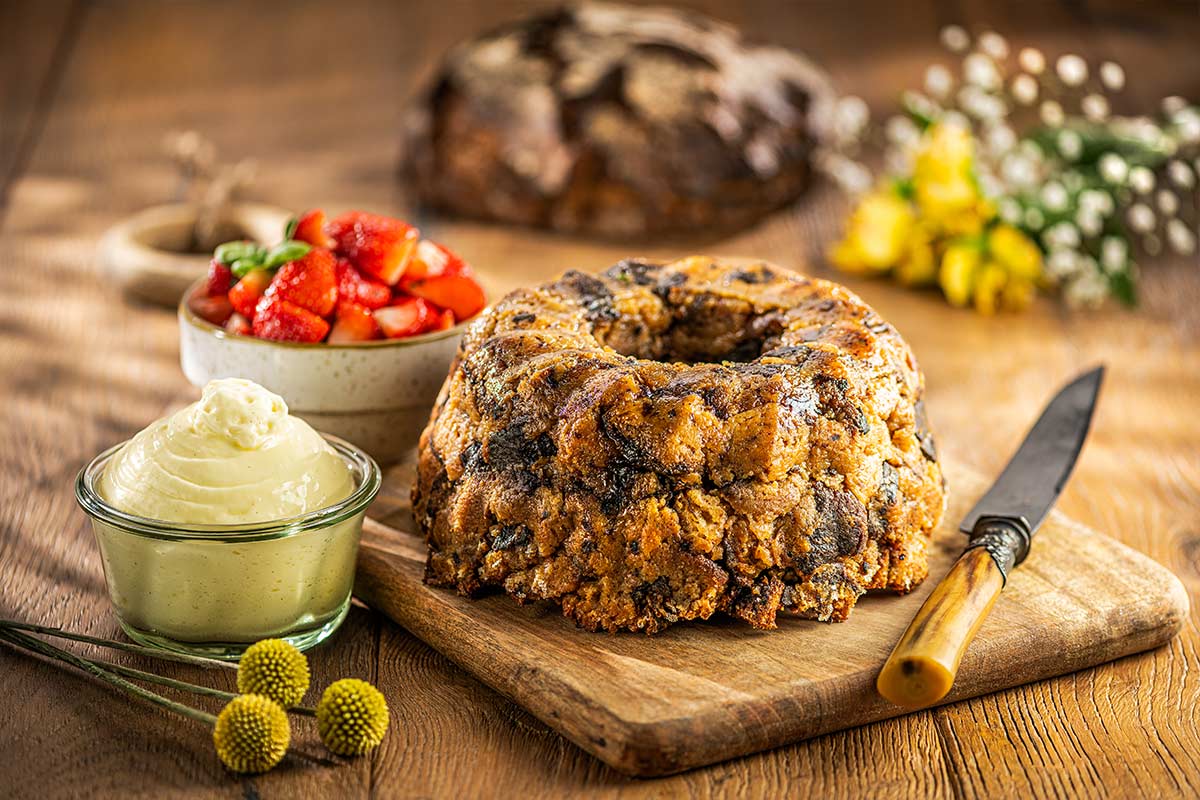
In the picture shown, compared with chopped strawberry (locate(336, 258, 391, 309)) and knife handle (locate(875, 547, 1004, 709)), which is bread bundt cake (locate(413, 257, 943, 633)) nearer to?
knife handle (locate(875, 547, 1004, 709))

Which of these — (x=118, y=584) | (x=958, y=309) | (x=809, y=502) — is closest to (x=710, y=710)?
(x=809, y=502)

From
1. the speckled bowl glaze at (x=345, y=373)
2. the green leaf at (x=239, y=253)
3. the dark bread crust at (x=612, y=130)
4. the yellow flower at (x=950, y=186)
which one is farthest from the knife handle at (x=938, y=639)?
the dark bread crust at (x=612, y=130)

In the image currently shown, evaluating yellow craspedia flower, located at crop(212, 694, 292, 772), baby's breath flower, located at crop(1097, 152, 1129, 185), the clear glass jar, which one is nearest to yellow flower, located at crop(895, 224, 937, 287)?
baby's breath flower, located at crop(1097, 152, 1129, 185)

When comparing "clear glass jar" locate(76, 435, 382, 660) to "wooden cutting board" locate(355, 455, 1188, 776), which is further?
"clear glass jar" locate(76, 435, 382, 660)

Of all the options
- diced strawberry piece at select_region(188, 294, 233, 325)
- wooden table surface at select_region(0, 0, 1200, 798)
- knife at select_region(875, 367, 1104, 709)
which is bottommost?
wooden table surface at select_region(0, 0, 1200, 798)

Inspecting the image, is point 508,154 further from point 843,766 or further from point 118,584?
point 843,766

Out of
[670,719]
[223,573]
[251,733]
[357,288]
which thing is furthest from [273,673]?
[357,288]
